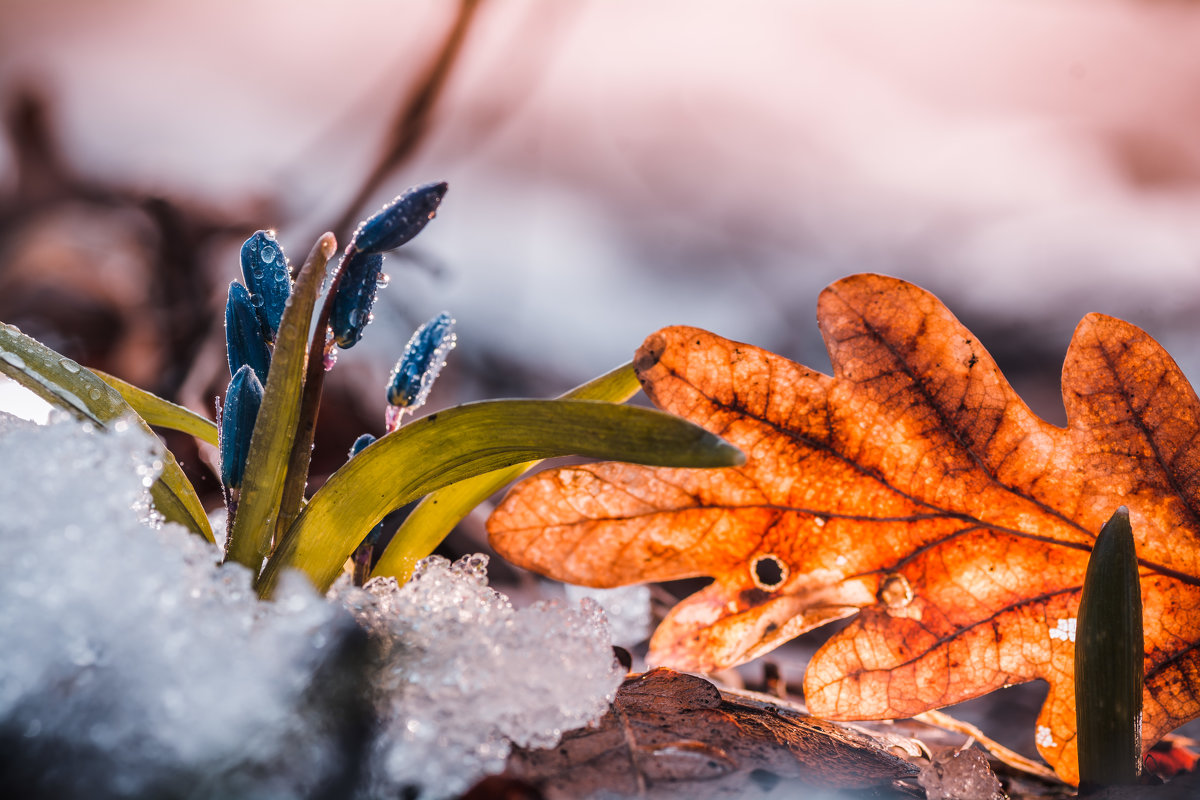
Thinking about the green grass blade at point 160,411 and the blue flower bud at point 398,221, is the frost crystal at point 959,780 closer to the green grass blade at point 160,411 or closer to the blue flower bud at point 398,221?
the blue flower bud at point 398,221

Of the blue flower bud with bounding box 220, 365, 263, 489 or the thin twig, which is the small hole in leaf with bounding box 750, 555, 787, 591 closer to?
the thin twig

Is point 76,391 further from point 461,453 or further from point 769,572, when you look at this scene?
point 769,572

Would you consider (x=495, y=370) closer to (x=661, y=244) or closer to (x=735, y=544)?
(x=661, y=244)

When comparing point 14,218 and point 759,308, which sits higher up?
point 759,308

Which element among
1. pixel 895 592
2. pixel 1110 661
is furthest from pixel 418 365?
pixel 1110 661

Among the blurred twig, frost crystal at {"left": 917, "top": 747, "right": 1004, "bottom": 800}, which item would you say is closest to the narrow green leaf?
frost crystal at {"left": 917, "top": 747, "right": 1004, "bottom": 800}

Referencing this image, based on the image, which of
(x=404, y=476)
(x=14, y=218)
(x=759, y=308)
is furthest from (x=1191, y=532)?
(x=14, y=218)
